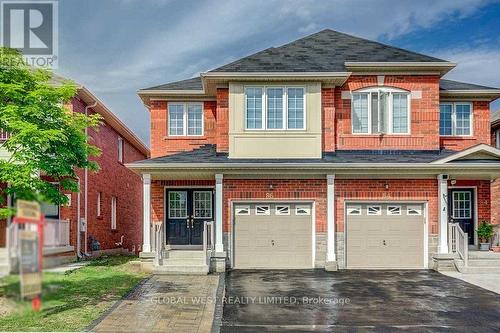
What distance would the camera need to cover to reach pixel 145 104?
65.4 ft

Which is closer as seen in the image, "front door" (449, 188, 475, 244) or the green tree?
the green tree

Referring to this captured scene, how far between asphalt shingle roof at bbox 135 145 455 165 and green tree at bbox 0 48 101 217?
511 centimetres

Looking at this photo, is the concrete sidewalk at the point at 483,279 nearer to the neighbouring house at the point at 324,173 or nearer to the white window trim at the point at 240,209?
the neighbouring house at the point at 324,173

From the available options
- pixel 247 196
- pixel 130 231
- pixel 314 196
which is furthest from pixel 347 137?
pixel 130 231

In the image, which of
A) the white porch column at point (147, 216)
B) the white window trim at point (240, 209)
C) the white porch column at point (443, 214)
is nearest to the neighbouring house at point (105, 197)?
the white porch column at point (147, 216)

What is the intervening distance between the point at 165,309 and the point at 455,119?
13.7 metres

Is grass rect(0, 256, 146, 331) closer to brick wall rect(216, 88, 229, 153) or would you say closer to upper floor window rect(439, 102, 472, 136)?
brick wall rect(216, 88, 229, 153)

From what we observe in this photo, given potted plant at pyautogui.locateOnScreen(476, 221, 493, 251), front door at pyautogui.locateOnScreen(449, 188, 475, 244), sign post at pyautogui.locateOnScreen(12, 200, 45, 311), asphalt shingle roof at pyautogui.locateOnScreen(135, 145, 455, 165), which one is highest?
asphalt shingle roof at pyautogui.locateOnScreen(135, 145, 455, 165)

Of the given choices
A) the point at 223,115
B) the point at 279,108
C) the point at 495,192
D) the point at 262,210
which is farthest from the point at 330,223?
the point at 495,192

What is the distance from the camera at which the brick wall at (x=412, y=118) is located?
17.7 m

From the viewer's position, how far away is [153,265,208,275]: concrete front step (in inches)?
609

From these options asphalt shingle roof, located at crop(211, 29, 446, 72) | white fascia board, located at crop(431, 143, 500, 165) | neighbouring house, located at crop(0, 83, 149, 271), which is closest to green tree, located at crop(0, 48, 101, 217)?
neighbouring house, located at crop(0, 83, 149, 271)

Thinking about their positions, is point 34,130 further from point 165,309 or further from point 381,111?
point 381,111

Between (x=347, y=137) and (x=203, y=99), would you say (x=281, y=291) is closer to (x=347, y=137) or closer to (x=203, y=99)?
(x=347, y=137)
